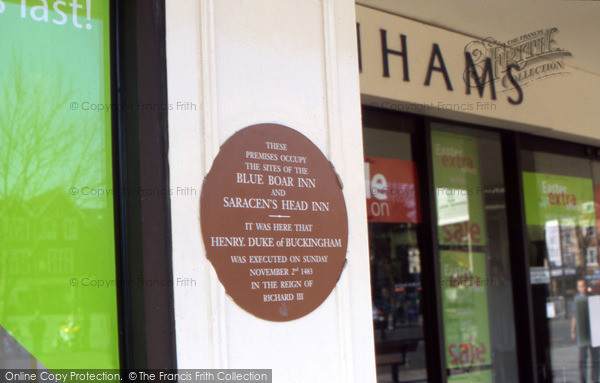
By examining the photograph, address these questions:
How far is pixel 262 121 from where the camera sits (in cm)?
286

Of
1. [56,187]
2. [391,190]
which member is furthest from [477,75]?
[56,187]

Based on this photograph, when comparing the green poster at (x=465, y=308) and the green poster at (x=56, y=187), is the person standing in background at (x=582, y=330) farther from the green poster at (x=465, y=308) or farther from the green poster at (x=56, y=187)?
the green poster at (x=56, y=187)

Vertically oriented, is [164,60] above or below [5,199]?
above

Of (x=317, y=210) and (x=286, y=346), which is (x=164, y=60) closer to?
(x=317, y=210)

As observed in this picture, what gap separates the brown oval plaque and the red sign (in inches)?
95.4

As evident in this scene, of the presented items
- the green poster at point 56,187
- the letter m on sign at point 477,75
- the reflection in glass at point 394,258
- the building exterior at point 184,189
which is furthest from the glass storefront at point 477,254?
the green poster at point 56,187

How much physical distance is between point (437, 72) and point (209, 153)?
3.30m

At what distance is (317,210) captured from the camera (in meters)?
2.95

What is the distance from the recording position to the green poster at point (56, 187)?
2.29m

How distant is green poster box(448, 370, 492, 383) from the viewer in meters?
5.73

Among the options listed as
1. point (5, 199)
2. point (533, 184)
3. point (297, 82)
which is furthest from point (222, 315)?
point (533, 184)

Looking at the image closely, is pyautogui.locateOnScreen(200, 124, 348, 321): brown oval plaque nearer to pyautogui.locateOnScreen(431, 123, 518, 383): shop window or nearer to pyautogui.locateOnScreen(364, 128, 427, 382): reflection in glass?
pyautogui.locateOnScreen(364, 128, 427, 382): reflection in glass

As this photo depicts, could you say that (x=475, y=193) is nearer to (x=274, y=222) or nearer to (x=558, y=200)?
(x=558, y=200)

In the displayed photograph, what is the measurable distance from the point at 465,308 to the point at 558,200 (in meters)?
1.80
